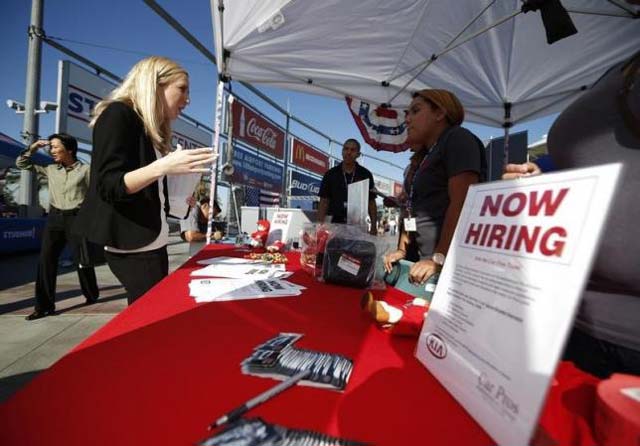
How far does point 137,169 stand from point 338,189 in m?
2.02

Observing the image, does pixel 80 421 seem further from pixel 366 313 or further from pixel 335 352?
pixel 366 313

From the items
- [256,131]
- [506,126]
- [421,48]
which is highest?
[421,48]

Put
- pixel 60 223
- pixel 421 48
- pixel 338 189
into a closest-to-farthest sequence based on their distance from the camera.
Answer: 1. pixel 60 223
2. pixel 421 48
3. pixel 338 189

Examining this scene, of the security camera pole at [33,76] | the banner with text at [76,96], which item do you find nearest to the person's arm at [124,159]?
the banner with text at [76,96]

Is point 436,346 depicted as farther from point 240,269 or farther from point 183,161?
point 240,269

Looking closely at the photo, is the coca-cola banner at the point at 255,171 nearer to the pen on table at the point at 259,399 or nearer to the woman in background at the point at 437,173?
the woman in background at the point at 437,173

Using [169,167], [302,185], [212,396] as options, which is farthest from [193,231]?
[302,185]

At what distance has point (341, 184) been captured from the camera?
115 inches

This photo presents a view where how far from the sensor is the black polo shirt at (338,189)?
2.91m

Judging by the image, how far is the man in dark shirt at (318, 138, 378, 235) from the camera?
2.91 metres

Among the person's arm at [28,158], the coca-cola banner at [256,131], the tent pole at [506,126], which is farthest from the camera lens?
the coca-cola banner at [256,131]

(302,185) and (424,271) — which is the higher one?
(302,185)

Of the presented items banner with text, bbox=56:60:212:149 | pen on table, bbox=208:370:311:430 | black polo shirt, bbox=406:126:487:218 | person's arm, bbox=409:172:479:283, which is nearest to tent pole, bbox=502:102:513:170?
black polo shirt, bbox=406:126:487:218

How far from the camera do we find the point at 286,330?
0.68 m
